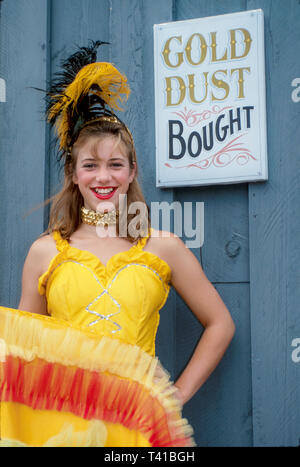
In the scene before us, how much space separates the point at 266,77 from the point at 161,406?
114 centimetres

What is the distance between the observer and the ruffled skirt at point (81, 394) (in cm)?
130

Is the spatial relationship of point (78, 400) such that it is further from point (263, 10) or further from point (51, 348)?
point (263, 10)

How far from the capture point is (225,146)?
1836 millimetres

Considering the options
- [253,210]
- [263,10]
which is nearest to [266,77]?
[263,10]

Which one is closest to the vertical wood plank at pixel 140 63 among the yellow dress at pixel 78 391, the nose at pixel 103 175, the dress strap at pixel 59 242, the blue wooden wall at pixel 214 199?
the blue wooden wall at pixel 214 199

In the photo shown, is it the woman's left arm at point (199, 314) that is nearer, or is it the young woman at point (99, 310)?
the young woman at point (99, 310)

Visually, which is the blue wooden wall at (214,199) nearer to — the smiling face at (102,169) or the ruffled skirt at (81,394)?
the smiling face at (102,169)

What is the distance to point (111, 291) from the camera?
1.63m

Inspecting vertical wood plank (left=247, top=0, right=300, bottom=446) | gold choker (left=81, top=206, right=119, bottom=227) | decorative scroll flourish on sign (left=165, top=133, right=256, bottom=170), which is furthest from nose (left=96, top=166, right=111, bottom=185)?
vertical wood plank (left=247, top=0, right=300, bottom=446)

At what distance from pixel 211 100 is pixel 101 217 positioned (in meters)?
0.56

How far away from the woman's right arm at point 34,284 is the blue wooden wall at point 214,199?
24cm

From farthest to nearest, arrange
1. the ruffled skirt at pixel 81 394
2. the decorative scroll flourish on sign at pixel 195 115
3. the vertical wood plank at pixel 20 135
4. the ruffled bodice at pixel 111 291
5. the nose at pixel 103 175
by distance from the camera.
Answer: the vertical wood plank at pixel 20 135 < the decorative scroll flourish on sign at pixel 195 115 < the nose at pixel 103 175 < the ruffled bodice at pixel 111 291 < the ruffled skirt at pixel 81 394

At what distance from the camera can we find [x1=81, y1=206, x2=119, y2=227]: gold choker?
176 cm

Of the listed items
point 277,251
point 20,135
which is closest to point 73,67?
point 20,135
